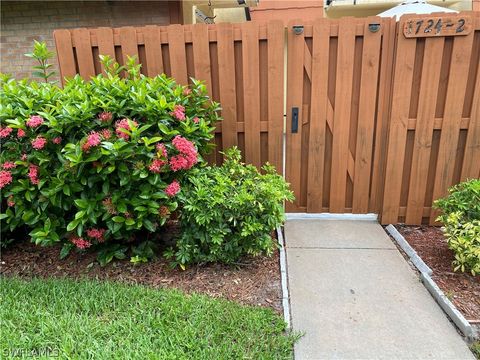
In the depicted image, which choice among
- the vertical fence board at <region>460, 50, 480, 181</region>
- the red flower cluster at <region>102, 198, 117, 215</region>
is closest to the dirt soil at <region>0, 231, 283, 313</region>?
the red flower cluster at <region>102, 198, 117, 215</region>

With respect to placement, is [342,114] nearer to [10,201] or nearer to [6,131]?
[6,131]

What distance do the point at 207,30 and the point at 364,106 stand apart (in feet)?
5.67

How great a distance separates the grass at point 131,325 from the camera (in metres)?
1.95

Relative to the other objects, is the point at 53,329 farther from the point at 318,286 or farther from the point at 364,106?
the point at 364,106

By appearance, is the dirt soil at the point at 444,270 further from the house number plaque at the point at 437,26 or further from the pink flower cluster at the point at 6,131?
the pink flower cluster at the point at 6,131

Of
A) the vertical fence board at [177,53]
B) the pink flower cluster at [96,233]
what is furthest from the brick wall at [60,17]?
the pink flower cluster at [96,233]

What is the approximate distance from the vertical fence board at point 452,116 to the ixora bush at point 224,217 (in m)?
1.76

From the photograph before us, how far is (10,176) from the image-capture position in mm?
2572

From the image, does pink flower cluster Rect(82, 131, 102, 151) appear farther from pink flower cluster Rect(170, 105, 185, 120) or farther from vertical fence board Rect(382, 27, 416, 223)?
vertical fence board Rect(382, 27, 416, 223)

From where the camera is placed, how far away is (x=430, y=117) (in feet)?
10.7

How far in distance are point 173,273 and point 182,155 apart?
1018 mm

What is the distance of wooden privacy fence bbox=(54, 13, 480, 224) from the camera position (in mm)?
3170

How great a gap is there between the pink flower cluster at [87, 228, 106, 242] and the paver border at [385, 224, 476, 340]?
2621mm

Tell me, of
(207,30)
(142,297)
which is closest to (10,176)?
(142,297)
